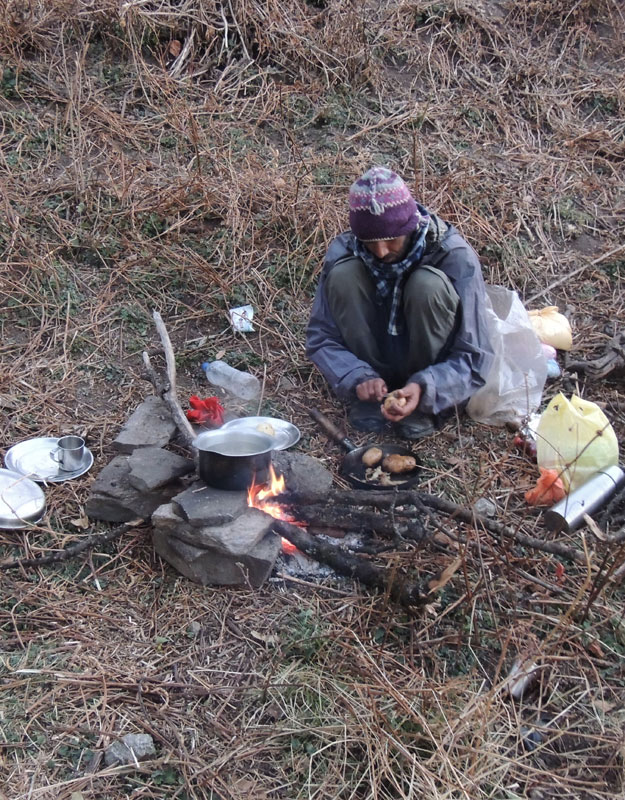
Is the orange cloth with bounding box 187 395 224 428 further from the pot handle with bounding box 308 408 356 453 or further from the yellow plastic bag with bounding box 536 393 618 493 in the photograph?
the yellow plastic bag with bounding box 536 393 618 493

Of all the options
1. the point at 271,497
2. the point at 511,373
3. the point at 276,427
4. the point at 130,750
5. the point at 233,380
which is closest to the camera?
the point at 130,750

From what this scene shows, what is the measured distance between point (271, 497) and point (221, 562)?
1.18ft

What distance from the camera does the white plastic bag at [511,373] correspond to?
3670 mm

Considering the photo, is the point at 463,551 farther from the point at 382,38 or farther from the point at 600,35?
the point at 600,35

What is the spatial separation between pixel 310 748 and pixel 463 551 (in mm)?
764

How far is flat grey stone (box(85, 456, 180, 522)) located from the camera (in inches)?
119

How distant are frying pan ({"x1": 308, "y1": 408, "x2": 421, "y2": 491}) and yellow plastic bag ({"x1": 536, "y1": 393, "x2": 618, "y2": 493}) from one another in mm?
561

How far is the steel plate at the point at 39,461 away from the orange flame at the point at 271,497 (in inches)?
32.9

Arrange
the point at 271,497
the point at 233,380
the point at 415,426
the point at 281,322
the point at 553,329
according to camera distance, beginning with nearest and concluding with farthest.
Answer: the point at 271,497 < the point at 415,426 < the point at 233,380 < the point at 553,329 < the point at 281,322

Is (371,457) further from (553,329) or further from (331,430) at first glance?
(553,329)

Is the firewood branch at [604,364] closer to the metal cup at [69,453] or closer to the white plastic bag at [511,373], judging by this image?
the white plastic bag at [511,373]

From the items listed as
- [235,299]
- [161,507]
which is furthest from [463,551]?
[235,299]

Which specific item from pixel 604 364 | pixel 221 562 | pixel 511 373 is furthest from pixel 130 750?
pixel 604 364

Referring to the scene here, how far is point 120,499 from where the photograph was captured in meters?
3.02
